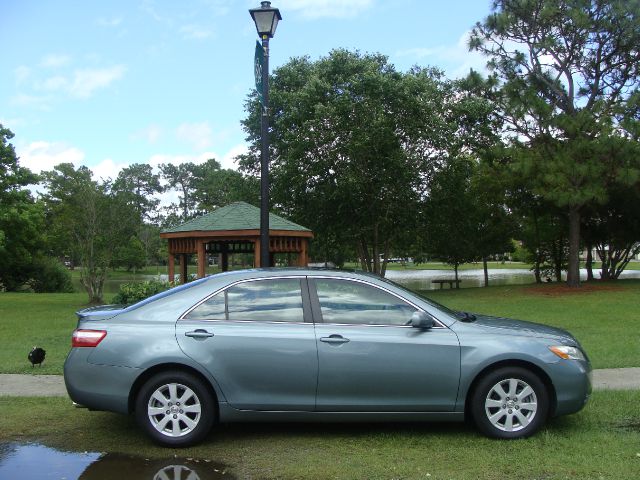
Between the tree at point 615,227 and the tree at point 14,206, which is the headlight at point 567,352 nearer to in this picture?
the tree at point 14,206

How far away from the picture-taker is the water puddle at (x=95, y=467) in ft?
15.3

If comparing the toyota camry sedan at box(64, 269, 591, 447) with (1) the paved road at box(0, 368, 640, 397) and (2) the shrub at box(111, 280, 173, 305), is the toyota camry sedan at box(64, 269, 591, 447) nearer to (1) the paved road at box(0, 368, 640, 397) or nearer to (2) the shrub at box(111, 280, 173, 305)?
(1) the paved road at box(0, 368, 640, 397)

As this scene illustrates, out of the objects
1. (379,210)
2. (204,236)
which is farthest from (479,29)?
(204,236)

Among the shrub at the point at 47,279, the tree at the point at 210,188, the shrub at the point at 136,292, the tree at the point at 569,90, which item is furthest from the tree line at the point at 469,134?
the tree at the point at 210,188

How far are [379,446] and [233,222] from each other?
11474 mm

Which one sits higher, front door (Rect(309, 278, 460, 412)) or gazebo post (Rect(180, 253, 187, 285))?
gazebo post (Rect(180, 253, 187, 285))

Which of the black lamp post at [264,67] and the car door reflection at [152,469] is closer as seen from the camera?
the car door reflection at [152,469]

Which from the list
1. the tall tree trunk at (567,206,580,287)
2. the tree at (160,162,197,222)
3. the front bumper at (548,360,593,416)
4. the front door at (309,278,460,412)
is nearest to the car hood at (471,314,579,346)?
the front bumper at (548,360,593,416)

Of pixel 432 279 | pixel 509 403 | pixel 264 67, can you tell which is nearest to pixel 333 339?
pixel 509 403

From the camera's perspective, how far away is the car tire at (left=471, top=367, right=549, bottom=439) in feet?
17.6

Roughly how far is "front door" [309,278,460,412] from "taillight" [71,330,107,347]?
1.87 metres

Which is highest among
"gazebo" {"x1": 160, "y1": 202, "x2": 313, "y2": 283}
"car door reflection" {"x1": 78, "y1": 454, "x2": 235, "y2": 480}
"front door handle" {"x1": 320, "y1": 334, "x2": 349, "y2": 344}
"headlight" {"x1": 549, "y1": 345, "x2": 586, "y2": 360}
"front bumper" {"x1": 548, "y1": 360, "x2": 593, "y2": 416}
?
"gazebo" {"x1": 160, "y1": 202, "x2": 313, "y2": 283}

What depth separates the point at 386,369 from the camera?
5.27 m

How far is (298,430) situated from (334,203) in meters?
21.8
